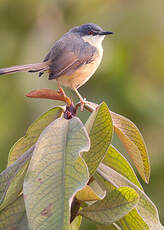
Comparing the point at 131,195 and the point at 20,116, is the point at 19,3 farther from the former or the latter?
the point at 131,195

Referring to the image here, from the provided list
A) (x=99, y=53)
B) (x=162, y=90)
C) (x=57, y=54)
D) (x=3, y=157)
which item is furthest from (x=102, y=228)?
(x=162, y=90)

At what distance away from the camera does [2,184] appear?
1.99 meters

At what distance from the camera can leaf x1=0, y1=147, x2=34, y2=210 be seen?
1.86 m

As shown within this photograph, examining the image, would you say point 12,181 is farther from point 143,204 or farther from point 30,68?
point 30,68

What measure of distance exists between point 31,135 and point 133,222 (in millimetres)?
672

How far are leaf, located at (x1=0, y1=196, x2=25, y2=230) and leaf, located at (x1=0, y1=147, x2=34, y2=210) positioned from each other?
0.19 ft

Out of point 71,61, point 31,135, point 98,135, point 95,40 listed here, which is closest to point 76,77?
point 71,61

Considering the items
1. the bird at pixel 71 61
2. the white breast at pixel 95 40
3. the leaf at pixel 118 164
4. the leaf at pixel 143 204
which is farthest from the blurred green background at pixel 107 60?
the leaf at pixel 143 204

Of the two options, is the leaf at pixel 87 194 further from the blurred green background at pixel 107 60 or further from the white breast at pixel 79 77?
the blurred green background at pixel 107 60

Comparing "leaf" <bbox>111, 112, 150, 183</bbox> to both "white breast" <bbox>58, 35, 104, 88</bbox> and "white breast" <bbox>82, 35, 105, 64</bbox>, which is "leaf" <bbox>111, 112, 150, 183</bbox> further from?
"white breast" <bbox>82, 35, 105, 64</bbox>

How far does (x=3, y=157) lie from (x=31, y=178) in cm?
446

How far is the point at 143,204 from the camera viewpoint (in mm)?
2041

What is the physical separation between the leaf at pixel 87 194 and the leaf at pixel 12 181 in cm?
24

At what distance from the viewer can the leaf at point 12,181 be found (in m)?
1.86
